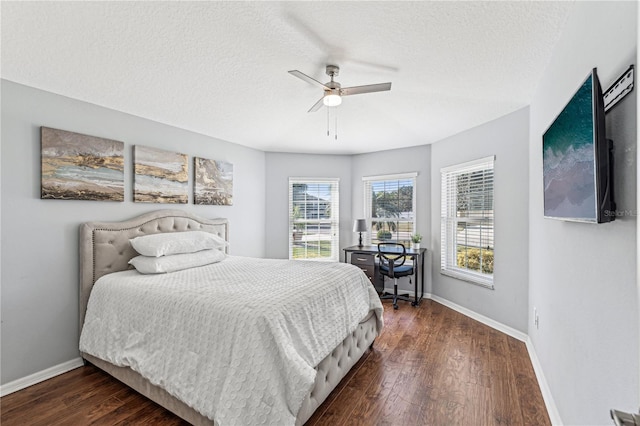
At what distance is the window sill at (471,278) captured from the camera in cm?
358

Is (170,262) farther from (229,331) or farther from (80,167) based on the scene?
(229,331)

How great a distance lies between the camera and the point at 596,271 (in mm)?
1305

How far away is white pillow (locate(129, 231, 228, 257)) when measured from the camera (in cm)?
279

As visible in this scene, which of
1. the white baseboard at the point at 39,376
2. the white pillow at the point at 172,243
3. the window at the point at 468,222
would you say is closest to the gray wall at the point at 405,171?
the window at the point at 468,222

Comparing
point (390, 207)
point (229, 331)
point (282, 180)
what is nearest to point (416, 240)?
point (390, 207)

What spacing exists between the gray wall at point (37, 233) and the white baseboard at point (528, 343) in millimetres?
3770

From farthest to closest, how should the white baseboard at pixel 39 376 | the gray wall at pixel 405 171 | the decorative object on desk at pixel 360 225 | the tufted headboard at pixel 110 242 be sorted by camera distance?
the decorative object on desk at pixel 360 225 → the gray wall at pixel 405 171 → the tufted headboard at pixel 110 242 → the white baseboard at pixel 39 376

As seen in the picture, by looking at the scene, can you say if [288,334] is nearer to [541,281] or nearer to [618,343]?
[618,343]

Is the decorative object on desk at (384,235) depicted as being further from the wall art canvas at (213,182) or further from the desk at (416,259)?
the wall art canvas at (213,182)

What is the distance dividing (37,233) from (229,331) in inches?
80.9

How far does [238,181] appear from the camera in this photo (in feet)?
14.9

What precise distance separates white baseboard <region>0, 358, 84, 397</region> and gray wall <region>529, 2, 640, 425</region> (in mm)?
3671

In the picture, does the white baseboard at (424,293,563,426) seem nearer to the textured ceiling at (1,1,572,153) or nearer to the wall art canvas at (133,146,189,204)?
the textured ceiling at (1,1,572,153)

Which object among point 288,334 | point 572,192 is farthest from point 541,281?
point 288,334
